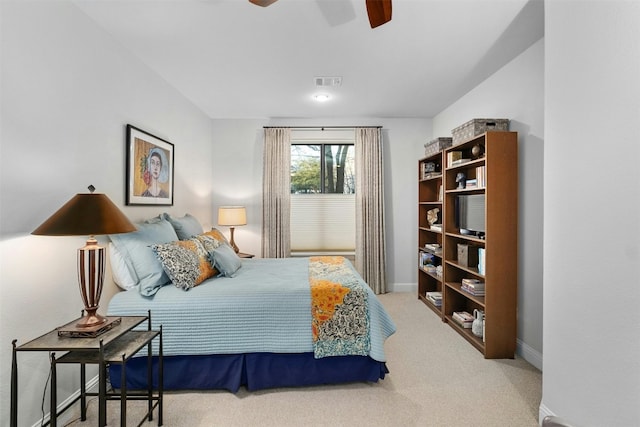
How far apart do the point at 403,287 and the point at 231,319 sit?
10.4 ft

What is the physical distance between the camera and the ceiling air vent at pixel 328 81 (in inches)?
123

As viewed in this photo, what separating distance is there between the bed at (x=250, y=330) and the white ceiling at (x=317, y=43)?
1.61 metres

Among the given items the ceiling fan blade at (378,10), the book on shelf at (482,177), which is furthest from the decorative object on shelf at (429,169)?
the ceiling fan blade at (378,10)

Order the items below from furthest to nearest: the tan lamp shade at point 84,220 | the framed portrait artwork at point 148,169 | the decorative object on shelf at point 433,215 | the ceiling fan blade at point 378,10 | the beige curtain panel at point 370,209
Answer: the beige curtain panel at point 370,209 → the decorative object on shelf at point 433,215 → the framed portrait artwork at point 148,169 → the ceiling fan blade at point 378,10 → the tan lamp shade at point 84,220

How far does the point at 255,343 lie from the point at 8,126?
1883mm

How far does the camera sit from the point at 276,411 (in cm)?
194

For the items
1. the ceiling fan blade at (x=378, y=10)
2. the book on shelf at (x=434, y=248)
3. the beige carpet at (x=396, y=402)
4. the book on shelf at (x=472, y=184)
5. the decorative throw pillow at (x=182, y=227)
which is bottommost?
the beige carpet at (x=396, y=402)

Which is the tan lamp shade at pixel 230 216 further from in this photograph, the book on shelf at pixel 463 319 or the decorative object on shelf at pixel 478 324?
the decorative object on shelf at pixel 478 324

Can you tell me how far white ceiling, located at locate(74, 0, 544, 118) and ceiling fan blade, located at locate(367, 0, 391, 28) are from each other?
34cm

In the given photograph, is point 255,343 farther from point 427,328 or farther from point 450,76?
point 450,76

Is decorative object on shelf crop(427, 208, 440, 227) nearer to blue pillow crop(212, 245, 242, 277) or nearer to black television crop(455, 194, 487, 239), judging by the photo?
black television crop(455, 194, 487, 239)

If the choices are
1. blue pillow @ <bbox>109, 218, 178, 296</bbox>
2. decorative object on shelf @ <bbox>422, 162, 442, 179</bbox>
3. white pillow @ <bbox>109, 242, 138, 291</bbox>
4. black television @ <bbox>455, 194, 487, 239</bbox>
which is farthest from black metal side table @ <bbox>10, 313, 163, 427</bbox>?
decorative object on shelf @ <bbox>422, 162, 442, 179</bbox>

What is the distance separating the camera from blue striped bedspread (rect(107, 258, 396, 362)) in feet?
6.79

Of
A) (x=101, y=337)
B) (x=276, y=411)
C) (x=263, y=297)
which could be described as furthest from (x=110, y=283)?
(x=276, y=411)
